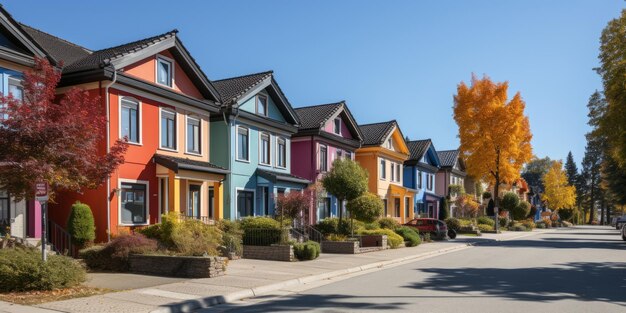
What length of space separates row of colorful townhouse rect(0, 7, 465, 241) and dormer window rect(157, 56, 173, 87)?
0.04m

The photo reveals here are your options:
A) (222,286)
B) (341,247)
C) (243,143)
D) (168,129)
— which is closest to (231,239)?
(168,129)

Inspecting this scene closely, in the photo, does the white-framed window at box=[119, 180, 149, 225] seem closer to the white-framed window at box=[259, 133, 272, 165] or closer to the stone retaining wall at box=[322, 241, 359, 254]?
the stone retaining wall at box=[322, 241, 359, 254]

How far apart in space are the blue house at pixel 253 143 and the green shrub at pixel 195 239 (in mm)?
6007

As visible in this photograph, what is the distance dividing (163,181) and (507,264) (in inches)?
507

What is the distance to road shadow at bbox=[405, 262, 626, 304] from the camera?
11.6 meters

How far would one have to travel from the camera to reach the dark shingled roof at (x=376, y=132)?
124 ft

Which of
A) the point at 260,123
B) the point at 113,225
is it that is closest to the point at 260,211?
the point at 260,123

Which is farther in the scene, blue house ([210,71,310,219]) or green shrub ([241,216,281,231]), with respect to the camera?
blue house ([210,71,310,219])

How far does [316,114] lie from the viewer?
1305 inches

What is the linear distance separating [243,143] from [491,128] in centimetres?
2426

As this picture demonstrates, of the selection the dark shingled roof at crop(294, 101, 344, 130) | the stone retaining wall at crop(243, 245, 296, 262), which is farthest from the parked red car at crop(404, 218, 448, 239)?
the stone retaining wall at crop(243, 245, 296, 262)

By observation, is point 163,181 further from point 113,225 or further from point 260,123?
point 260,123

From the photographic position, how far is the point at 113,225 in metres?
17.9

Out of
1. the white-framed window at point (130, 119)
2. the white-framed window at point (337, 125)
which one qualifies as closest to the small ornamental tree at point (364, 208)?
the white-framed window at point (337, 125)
